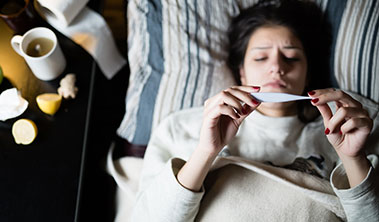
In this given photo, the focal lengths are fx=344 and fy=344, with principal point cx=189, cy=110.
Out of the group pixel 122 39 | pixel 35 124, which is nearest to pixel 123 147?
pixel 35 124

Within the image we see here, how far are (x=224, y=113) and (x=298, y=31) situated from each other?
19.5 inches

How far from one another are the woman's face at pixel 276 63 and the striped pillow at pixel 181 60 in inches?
6.4

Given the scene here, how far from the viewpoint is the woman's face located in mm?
1020

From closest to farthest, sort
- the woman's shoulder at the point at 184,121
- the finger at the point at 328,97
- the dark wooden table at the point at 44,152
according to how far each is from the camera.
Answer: the finger at the point at 328,97 < the dark wooden table at the point at 44,152 < the woman's shoulder at the point at 184,121

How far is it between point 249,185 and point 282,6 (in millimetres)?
641

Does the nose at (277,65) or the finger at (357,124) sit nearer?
the finger at (357,124)

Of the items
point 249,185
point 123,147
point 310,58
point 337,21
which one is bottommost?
point 123,147

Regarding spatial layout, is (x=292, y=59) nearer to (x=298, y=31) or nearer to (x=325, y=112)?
(x=298, y=31)

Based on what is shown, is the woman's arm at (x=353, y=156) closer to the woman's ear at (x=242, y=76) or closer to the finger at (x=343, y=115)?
the finger at (x=343, y=115)

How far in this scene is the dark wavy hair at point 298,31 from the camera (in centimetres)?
117

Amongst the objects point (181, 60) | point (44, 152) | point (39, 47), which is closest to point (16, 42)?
point (39, 47)

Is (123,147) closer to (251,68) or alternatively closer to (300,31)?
(251,68)

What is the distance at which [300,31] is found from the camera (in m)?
1.15

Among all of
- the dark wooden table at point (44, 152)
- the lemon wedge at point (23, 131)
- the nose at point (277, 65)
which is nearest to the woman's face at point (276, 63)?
the nose at point (277, 65)
